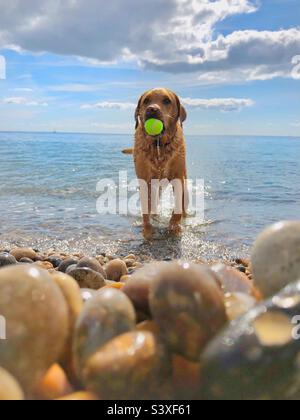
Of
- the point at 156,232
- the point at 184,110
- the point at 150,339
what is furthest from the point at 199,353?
the point at 184,110

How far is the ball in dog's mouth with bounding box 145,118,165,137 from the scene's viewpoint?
683 cm

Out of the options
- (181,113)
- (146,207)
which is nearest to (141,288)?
(146,207)

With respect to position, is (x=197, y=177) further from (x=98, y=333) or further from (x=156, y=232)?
(x=98, y=333)

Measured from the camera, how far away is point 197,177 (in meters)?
15.8

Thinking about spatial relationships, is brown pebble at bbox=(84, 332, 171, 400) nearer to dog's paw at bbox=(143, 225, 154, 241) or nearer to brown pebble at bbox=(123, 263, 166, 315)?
brown pebble at bbox=(123, 263, 166, 315)

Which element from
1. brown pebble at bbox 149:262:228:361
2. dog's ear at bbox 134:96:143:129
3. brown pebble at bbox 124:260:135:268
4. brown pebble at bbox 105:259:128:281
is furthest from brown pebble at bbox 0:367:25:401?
dog's ear at bbox 134:96:143:129

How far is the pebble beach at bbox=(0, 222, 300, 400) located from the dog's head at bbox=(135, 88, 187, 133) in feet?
17.2

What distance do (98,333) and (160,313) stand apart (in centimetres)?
21

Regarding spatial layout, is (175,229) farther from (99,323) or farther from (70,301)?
(99,323)

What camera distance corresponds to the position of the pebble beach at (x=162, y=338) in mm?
1348

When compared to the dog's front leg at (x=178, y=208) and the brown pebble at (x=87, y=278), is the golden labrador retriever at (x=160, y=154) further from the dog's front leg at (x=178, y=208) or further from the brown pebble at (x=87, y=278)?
the brown pebble at (x=87, y=278)

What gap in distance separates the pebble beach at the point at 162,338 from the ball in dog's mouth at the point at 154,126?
206 inches

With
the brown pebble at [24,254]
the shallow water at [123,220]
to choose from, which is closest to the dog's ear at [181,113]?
the shallow water at [123,220]
